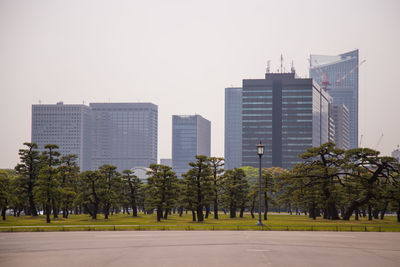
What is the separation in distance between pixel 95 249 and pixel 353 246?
18009 mm

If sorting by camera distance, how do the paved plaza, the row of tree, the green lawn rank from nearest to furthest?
the paved plaza → the green lawn → the row of tree

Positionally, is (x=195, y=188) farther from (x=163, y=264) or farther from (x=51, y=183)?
(x=163, y=264)

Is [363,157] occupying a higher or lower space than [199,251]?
higher

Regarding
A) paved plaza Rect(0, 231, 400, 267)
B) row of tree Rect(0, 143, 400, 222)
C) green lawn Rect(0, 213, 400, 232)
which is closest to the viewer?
paved plaza Rect(0, 231, 400, 267)

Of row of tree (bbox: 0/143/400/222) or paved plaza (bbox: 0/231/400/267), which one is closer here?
paved plaza (bbox: 0/231/400/267)

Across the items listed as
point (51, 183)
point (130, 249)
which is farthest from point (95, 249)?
point (51, 183)

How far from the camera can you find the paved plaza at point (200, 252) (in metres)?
25.1

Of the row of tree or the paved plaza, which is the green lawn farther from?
the paved plaza

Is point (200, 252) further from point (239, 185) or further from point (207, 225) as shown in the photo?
point (239, 185)

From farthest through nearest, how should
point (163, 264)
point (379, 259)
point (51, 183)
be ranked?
point (51, 183)
point (379, 259)
point (163, 264)

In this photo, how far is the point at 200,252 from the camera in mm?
28938

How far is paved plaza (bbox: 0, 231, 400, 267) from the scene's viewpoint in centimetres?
2511

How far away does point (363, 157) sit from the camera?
71375 millimetres

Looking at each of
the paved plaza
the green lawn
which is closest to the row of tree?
the green lawn
